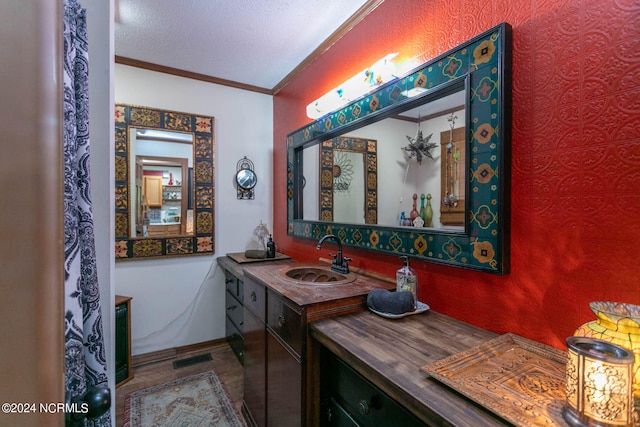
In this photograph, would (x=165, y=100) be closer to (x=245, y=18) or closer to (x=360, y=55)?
(x=245, y=18)

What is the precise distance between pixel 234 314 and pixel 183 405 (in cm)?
73

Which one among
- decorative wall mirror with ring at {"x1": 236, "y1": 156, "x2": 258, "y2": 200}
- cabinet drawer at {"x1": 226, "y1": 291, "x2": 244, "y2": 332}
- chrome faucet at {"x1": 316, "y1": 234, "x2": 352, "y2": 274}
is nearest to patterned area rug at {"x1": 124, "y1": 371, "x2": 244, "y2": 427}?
cabinet drawer at {"x1": 226, "y1": 291, "x2": 244, "y2": 332}

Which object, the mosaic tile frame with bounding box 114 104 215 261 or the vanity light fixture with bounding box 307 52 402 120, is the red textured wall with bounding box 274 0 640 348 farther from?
the mosaic tile frame with bounding box 114 104 215 261

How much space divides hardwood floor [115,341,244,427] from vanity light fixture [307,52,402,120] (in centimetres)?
214

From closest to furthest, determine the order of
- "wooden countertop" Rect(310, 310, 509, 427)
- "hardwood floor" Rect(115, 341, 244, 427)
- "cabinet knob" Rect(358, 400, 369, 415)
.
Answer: "wooden countertop" Rect(310, 310, 509, 427) < "cabinet knob" Rect(358, 400, 369, 415) < "hardwood floor" Rect(115, 341, 244, 427)

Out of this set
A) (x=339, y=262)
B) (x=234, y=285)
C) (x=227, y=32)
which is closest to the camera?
(x=339, y=262)

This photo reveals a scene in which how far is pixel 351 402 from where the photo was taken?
103 centimetres

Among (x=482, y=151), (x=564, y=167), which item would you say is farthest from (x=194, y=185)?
(x=564, y=167)

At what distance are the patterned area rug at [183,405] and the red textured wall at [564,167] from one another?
1659 millimetres

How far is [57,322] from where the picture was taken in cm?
29

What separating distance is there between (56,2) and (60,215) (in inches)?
8.7

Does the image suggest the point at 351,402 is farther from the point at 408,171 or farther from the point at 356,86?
the point at 356,86

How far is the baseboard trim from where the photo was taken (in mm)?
2465

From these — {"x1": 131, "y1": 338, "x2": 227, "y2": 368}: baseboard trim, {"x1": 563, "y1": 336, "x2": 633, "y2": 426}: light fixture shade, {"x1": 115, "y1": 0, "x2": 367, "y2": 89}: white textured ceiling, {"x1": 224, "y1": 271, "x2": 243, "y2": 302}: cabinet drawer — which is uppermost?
{"x1": 115, "y1": 0, "x2": 367, "y2": 89}: white textured ceiling
